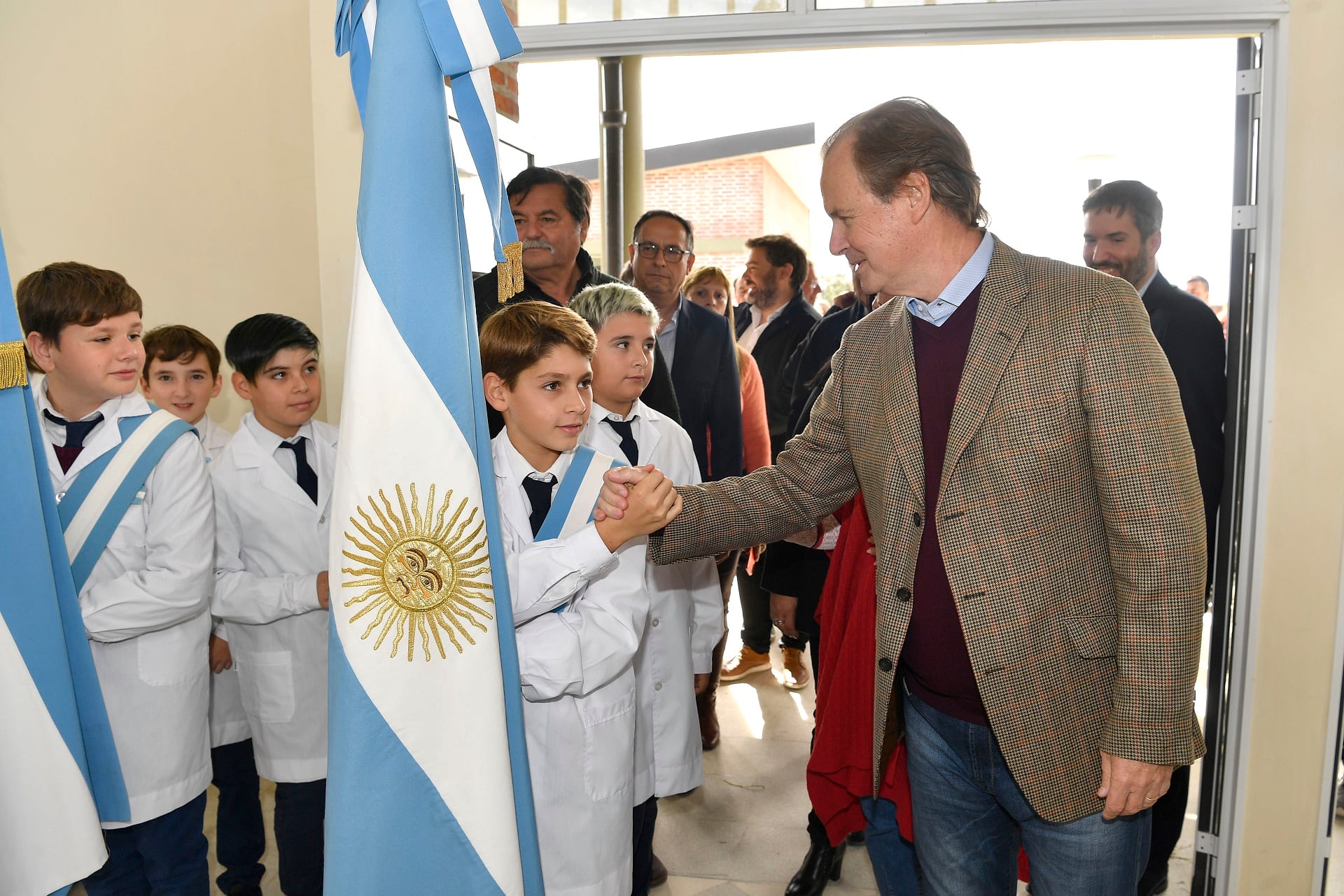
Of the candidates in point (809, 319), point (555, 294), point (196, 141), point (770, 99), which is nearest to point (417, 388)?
point (555, 294)

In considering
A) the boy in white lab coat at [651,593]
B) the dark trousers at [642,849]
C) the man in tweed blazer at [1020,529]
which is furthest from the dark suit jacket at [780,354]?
the man in tweed blazer at [1020,529]

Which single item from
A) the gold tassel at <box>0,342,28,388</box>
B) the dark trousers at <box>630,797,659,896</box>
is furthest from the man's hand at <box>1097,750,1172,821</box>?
the gold tassel at <box>0,342,28,388</box>

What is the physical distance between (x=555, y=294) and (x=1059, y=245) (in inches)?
59.9

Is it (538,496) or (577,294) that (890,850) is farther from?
(577,294)

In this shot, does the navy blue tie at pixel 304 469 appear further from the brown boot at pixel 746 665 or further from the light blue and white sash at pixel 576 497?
the brown boot at pixel 746 665

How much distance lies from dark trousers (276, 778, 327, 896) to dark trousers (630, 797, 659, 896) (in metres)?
0.78

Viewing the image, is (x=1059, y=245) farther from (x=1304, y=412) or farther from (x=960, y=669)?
(x=960, y=669)

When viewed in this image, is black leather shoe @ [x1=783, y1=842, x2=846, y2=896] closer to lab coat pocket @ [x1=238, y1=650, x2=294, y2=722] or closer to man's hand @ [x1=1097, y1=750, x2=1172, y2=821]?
→ man's hand @ [x1=1097, y1=750, x2=1172, y2=821]

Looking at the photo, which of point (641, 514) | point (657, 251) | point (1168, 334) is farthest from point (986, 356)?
point (657, 251)

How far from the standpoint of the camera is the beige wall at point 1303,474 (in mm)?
2242

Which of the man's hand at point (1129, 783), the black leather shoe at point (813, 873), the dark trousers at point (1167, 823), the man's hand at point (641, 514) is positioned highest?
the man's hand at point (641, 514)

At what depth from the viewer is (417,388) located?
4.40 ft

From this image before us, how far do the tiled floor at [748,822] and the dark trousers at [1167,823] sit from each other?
6.6 inches

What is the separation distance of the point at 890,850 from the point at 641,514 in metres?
0.97
